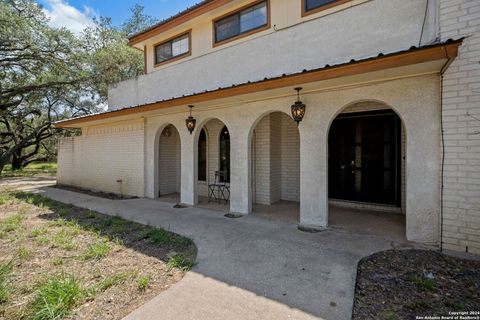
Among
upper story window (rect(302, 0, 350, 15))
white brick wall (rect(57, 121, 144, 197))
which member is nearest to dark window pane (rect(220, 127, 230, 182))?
white brick wall (rect(57, 121, 144, 197))

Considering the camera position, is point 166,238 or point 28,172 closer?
point 166,238

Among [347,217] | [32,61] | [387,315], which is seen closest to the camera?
[387,315]

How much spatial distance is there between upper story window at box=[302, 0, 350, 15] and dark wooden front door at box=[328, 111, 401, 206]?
302cm

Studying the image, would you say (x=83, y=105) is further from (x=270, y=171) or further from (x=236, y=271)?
(x=236, y=271)

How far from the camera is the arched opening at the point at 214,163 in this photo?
30.7ft

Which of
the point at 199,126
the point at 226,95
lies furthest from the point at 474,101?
the point at 199,126

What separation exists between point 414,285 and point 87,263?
4.98 m

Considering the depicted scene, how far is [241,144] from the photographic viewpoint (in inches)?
280

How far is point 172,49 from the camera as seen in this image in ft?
32.2

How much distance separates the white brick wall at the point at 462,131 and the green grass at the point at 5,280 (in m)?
6.78

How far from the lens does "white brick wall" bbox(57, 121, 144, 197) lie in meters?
10.1

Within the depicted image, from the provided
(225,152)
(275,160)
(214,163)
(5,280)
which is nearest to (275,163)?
(275,160)

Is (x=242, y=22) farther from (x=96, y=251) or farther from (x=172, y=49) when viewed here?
(x=96, y=251)

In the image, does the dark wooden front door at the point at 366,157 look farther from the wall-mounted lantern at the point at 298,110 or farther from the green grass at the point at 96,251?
the green grass at the point at 96,251
